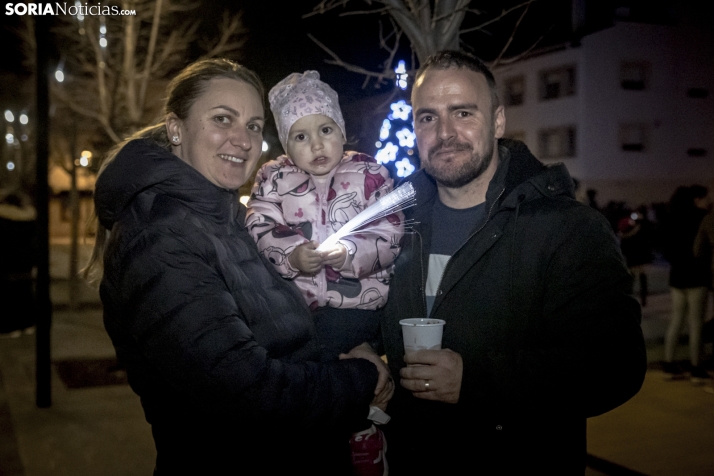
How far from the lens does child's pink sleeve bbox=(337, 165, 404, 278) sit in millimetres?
3080

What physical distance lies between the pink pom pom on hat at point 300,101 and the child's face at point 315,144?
4cm

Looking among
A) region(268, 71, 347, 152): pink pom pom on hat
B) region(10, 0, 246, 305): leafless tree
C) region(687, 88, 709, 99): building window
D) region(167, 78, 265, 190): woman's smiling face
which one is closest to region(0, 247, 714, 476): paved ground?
region(10, 0, 246, 305): leafless tree

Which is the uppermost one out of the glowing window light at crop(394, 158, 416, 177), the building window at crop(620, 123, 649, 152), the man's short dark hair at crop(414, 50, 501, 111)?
the building window at crop(620, 123, 649, 152)

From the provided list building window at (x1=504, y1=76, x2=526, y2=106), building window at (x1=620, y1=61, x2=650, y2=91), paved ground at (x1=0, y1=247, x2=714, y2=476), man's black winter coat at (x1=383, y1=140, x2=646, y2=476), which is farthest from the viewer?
building window at (x1=504, y1=76, x2=526, y2=106)

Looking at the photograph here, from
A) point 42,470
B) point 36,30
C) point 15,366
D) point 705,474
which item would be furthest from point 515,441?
point 15,366

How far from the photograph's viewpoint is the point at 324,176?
3.41 m

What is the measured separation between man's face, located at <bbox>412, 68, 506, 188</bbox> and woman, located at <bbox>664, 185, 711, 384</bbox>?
743cm

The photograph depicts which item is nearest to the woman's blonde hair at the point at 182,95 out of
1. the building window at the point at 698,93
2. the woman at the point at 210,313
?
the woman at the point at 210,313

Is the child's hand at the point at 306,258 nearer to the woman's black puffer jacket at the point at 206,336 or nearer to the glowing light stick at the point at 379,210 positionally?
the glowing light stick at the point at 379,210

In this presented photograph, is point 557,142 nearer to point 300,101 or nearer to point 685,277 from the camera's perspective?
point 685,277

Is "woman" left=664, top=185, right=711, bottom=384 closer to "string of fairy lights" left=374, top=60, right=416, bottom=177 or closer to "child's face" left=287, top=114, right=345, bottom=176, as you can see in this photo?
"string of fairy lights" left=374, top=60, right=416, bottom=177

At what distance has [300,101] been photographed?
3418mm

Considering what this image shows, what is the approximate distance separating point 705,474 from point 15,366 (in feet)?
32.0

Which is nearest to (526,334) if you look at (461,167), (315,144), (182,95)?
(461,167)
